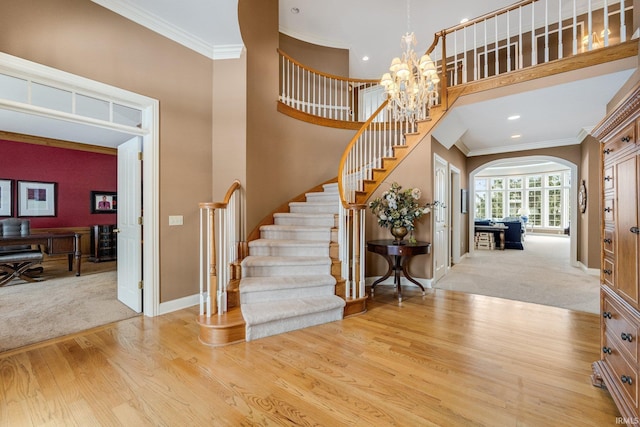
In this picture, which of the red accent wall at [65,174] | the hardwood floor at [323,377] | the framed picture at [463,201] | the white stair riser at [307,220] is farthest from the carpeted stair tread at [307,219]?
the red accent wall at [65,174]

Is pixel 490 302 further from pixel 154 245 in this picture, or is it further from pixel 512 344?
pixel 154 245

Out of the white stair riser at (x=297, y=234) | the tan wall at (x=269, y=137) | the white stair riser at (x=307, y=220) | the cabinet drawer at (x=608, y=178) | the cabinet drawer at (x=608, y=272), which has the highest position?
the tan wall at (x=269, y=137)

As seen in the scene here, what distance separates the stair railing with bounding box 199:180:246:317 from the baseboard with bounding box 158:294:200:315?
0.18m

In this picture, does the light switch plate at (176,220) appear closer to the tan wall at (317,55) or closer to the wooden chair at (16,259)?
the wooden chair at (16,259)

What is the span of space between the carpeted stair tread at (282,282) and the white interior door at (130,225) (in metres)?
1.37

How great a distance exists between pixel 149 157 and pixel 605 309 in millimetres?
4277

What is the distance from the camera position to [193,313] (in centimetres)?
319

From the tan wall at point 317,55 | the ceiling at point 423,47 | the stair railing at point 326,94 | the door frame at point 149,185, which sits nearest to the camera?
the door frame at point 149,185

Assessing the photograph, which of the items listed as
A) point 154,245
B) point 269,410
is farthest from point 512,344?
point 154,245

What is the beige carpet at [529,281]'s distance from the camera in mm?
3695

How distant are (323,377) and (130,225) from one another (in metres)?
2.97

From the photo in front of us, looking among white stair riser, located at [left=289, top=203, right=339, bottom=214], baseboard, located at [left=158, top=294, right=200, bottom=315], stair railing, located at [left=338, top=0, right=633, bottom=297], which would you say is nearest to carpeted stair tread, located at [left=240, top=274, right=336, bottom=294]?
stair railing, located at [left=338, top=0, right=633, bottom=297]

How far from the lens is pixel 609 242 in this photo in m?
1.69

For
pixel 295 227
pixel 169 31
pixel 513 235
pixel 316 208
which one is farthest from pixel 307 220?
pixel 513 235
